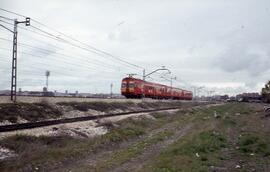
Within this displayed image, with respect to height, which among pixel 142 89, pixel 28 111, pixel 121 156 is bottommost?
pixel 121 156

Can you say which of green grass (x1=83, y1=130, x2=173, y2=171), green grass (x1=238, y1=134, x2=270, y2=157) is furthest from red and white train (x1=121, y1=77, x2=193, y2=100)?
green grass (x1=83, y1=130, x2=173, y2=171)

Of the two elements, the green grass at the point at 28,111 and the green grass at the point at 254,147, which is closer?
the green grass at the point at 254,147

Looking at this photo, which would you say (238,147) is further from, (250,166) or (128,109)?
(128,109)

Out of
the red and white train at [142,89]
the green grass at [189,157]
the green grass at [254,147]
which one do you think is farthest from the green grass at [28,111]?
the red and white train at [142,89]

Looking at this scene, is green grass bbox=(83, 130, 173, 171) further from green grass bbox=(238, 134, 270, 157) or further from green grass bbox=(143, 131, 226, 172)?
green grass bbox=(238, 134, 270, 157)

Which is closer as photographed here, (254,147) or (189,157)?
(189,157)

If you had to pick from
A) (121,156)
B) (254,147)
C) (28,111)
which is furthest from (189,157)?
(28,111)

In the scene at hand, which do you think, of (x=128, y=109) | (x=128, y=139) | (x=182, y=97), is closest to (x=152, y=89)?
(x=128, y=109)

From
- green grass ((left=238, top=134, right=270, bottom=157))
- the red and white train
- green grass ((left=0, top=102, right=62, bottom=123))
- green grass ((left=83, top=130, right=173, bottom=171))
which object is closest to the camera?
green grass ((left=83, top=130, right=173, bottom=171))

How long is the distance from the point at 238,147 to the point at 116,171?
419 inches

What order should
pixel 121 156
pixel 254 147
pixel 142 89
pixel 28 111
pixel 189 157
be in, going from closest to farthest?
pixel 189 157 < pixel 121 156 < pixel 254 147 < pixel 28 111 < pixel 142 89

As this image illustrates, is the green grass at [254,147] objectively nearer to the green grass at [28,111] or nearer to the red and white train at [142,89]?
the green grass at [28,111]

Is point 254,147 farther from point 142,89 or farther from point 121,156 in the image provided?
point 142,89

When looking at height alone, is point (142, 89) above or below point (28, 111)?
above
